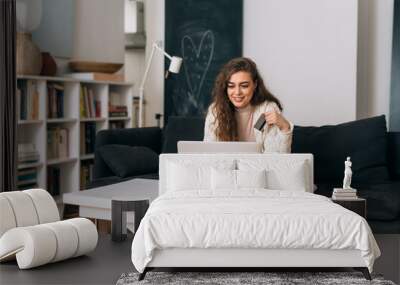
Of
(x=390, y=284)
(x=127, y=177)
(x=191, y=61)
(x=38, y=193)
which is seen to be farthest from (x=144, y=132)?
(x=390, y=284)

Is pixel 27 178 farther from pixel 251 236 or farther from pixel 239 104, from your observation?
pixel 251 236

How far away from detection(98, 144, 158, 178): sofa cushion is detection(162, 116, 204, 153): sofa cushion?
19 centimetres

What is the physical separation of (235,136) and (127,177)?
44.2 inches

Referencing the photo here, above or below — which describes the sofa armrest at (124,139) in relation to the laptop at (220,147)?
below

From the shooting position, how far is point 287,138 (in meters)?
4.53

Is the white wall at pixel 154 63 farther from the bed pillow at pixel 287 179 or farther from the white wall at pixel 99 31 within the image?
the bed pillow at pixel 287 179

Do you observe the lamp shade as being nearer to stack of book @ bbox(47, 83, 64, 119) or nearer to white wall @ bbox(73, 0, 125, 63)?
stack of book @ bbox(47, 83, 64, 119)

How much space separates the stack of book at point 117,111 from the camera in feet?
23.0

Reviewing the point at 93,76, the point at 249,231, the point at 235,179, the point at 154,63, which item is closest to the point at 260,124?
the point at 235,179

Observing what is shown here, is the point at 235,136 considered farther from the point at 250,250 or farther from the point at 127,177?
the point at 250,250

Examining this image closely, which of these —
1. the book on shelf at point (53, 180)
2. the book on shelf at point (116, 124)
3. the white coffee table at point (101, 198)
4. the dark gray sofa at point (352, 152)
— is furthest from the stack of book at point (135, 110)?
the white coffee table at point (101, 198)

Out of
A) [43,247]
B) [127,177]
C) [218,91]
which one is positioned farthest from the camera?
[127,177]

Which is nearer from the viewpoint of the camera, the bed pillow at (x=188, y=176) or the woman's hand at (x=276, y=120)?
the bed pillow at (x=188, y=176)

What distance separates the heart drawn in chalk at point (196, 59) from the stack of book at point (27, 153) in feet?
5.68
